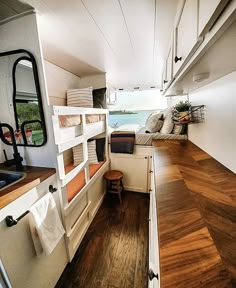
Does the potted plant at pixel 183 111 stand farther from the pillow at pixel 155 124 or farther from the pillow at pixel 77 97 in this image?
the pillow at pixel 77 97

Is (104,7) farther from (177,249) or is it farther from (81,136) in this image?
(177,249)

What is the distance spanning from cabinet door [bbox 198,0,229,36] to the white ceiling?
1.66 ft

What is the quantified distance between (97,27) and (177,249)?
4.62 feet

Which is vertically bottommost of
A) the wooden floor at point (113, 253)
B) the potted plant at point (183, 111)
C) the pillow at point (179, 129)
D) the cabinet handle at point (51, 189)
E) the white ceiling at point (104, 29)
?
the wooden floor at point (113, 253)

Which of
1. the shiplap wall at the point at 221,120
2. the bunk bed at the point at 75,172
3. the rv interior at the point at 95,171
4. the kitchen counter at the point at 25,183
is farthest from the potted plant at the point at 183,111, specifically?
the kitchen counter at the point at 25,183

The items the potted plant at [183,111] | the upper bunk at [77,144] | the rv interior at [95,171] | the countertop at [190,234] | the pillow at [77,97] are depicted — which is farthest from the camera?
the pillow at [77,97]

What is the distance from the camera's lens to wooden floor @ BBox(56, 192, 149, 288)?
1261mm

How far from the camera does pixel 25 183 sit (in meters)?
0.92

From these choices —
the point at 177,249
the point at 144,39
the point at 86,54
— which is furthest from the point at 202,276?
the point at 86,54

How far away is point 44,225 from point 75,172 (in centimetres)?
53

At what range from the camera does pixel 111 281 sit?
1.25 m

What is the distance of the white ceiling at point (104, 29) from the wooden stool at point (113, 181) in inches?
63.6

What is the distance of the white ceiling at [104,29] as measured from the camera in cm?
89

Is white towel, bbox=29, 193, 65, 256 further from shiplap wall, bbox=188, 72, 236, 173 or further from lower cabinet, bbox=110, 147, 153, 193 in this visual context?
lower cabinet, bbox=110, 147, 153, 193
